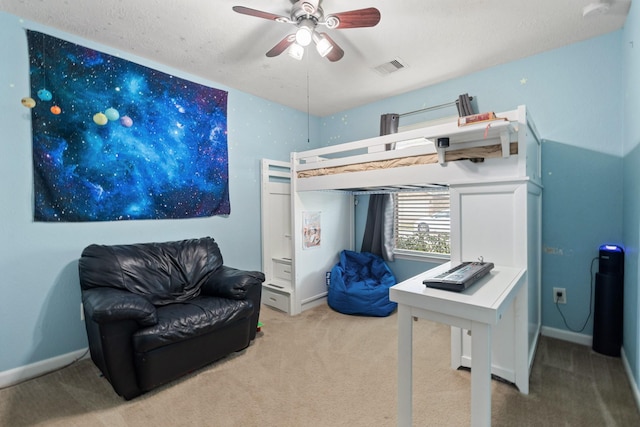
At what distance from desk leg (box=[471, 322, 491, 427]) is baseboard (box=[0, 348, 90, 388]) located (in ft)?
8.89

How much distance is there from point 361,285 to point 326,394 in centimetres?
149

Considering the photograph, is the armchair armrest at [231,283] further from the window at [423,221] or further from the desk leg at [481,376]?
the window at [423,221]

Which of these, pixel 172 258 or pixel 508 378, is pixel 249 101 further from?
pixel 508 378

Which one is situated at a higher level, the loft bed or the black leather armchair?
the loft bed

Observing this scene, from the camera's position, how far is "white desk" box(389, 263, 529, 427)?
1171 mm

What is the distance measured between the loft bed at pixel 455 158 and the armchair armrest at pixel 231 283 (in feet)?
3.73

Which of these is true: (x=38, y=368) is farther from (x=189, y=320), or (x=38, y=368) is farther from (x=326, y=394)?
(x=326, y=394)

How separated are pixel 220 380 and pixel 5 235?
1737mm

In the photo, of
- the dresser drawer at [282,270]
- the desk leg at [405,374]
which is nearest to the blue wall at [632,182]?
the desk leg at [405,374]

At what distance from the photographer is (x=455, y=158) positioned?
203 cm

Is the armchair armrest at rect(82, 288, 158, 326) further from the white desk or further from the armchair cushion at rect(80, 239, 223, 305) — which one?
the white desk

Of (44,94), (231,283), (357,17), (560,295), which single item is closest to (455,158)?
(357,17)

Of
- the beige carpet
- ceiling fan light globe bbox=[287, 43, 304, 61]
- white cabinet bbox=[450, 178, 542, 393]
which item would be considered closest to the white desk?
white cabinet bbox=[450, 178, 542, 393]

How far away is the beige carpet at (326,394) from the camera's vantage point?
5.38 feet
